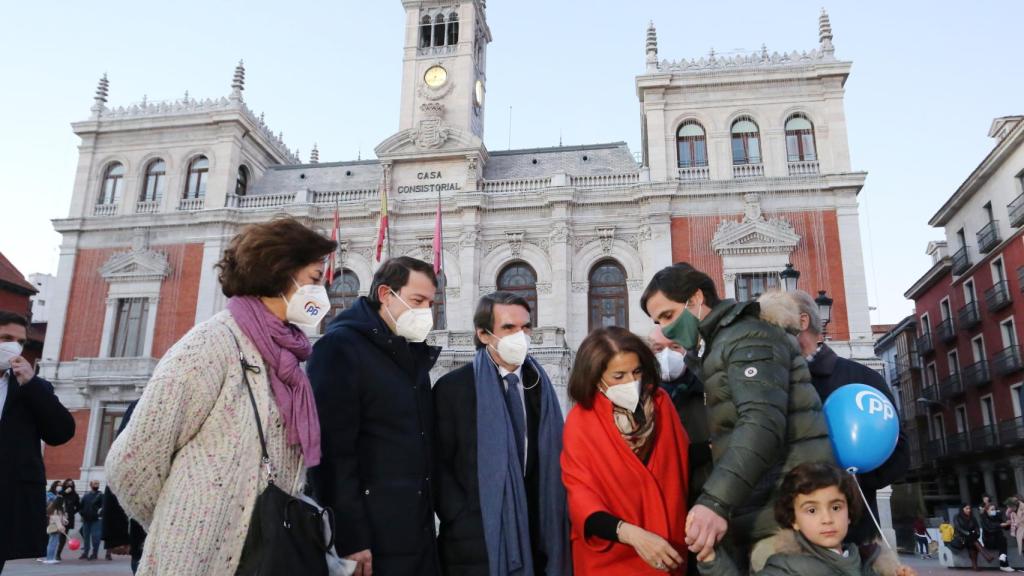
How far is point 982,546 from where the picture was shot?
531 inches

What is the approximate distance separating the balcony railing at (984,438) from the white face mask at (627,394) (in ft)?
84.5

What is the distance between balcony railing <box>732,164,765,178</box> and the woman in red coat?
63.8 feet

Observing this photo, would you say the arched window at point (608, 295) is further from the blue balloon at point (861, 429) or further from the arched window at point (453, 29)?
the blue balloon at point (861, 429)

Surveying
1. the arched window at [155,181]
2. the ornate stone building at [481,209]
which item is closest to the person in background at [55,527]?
the ornate stone building at [481,209]

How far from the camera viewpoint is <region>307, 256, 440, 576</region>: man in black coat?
3.15 metres

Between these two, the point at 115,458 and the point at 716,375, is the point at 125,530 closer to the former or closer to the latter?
the point at 115,458

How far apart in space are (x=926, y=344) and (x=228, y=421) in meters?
33.6

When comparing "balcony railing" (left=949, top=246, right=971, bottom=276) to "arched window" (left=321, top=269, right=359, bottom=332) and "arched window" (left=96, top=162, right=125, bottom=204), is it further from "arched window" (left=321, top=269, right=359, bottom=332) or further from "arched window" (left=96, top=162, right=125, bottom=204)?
"arched window" (left=96, top=162, right=125, bottom=204)

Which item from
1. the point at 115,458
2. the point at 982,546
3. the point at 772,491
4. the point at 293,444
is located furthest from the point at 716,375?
the point at 982,546

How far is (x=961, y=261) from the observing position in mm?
26984

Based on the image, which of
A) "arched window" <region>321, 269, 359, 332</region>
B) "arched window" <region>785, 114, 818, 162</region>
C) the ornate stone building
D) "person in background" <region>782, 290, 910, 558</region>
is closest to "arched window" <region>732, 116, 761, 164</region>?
the ornate stone building

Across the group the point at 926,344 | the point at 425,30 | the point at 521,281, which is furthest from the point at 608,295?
the point at 926,344

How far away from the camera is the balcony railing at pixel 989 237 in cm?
2441

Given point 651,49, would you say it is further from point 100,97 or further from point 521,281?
point 100,97
